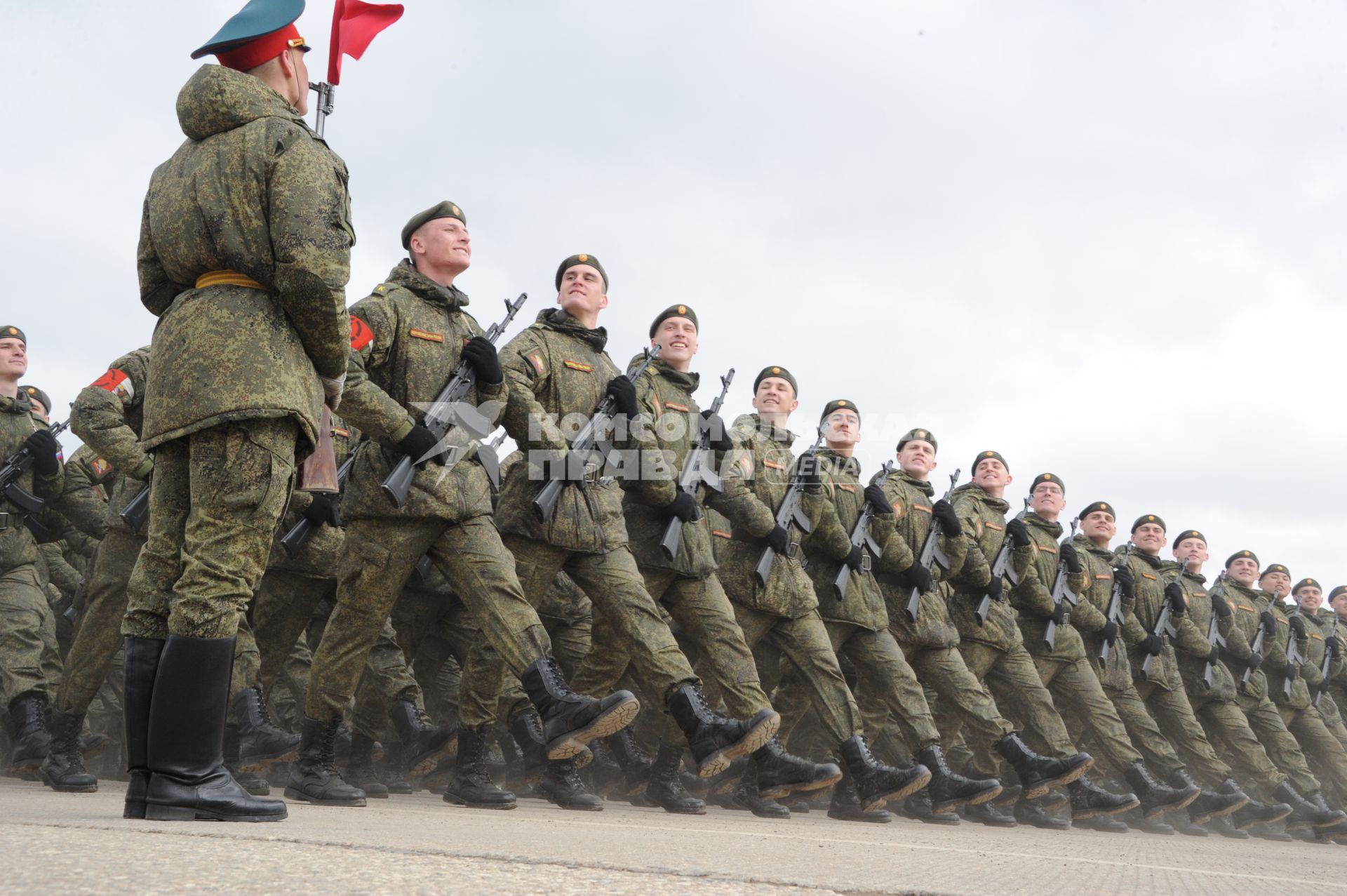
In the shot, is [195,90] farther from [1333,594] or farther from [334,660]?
[1333,594]

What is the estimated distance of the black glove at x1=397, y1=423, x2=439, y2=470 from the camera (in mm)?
4582

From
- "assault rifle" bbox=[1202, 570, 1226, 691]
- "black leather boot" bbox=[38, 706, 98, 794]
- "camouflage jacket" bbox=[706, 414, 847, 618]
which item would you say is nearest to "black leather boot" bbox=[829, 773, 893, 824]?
"camouflage jacket" bbox=[706, 414, 847, 618]

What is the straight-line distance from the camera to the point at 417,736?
5.93 metres

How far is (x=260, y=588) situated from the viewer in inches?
226

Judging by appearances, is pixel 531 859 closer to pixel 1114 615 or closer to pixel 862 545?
pixel 862 545

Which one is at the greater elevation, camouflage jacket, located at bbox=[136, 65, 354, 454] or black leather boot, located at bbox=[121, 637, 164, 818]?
camouflage jacket, located at bbox=[136, 65, 354, 454]

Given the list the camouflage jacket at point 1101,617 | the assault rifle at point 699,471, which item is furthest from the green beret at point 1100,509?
the assault rifle at point 699,471

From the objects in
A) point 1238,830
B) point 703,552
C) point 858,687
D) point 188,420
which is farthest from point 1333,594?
point 188,420

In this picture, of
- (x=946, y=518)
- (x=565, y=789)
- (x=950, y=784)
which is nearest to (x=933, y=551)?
(x=946, y=518)

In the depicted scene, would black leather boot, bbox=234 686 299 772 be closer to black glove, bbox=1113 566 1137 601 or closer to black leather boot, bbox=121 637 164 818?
black leather boot, bbox=121 637 164 818

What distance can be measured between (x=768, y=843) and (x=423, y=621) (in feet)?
10.1

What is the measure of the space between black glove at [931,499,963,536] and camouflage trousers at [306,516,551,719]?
15.3 ft

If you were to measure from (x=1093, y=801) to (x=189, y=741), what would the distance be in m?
7.70

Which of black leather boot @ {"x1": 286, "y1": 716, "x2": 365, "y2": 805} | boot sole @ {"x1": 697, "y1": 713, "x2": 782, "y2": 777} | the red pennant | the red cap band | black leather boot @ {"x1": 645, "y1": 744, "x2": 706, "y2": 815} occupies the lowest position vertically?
black leather boot @ {"x1": 645, "y1": 744, "x2": 706, "y2": 815}
